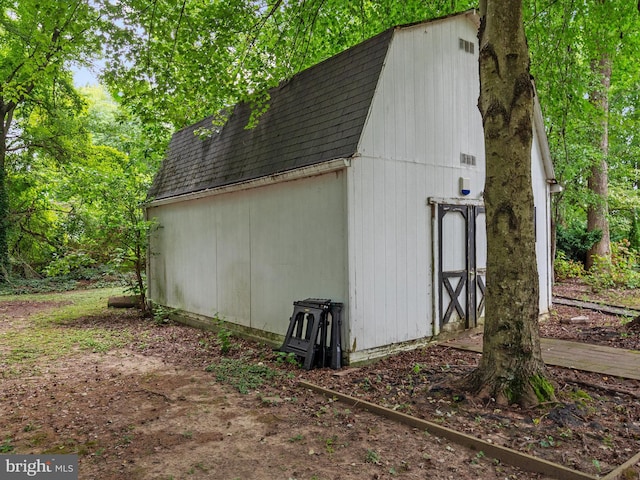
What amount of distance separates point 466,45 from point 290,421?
658cm

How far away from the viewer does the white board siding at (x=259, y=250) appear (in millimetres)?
6111

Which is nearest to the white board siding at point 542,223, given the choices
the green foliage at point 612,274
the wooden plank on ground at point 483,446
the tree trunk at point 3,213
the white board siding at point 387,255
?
the white board siding at point 387,255

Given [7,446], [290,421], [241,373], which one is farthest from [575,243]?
[7,446]

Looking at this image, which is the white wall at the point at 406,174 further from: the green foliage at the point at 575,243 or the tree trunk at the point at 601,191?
the green foliage at the point at 575,243

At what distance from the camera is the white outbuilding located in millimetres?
5953

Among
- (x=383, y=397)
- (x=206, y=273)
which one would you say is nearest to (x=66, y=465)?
(x=383, y=397)

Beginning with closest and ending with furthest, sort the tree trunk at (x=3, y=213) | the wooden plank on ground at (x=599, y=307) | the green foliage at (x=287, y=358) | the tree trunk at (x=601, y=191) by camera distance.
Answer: the green foliage at (x=287, y=358) < the wooden plank on ground at (x=599, y=307) < the tree trunk at (x=601, y=191) < the tree trunk at (x=3, y=213)

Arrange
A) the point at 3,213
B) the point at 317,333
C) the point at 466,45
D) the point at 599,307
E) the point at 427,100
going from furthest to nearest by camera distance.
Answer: the point at 3,213 → the point at 599,307 → the point at 466,45 → the point at 427,100 → the point at 317,333

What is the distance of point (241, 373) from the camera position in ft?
19.3

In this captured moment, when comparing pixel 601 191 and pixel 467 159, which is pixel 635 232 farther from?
pixel 467 159

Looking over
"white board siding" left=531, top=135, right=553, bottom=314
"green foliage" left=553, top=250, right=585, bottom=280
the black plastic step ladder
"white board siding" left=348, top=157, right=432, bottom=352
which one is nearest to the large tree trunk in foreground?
"white board siding" left=348, top=157, right=432, bottom=352

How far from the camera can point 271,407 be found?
183 inches

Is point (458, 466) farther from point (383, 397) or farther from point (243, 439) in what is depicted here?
point (243, 439)

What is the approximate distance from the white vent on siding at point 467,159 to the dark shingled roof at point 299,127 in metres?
2.23
